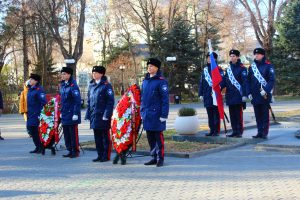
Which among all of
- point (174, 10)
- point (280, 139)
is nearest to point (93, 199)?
point (280, 139)

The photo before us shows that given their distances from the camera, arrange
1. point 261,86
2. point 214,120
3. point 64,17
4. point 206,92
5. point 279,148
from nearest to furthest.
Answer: point 279,148 < point 261,86 < point 206,92 < point 214,120 < point 64,17

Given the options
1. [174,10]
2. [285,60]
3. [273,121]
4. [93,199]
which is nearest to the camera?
[93,199]

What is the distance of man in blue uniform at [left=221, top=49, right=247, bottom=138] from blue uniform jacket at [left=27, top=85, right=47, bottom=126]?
15.5ft

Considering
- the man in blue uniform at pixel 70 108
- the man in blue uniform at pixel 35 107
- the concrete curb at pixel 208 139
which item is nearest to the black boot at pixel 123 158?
the man in blue uniform at pixel 70 108

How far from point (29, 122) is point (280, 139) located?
20.5 ft

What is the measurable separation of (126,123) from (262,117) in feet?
12.7

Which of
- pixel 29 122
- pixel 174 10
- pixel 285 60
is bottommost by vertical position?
pixel 29 122

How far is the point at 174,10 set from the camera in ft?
169

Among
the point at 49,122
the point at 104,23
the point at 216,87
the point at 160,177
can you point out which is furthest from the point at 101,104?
the point at 104,23

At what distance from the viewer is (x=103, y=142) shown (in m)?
10.4

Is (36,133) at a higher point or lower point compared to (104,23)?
lower

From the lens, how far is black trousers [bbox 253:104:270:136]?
1178cm

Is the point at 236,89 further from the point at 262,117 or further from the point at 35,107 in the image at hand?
the point at 35,107

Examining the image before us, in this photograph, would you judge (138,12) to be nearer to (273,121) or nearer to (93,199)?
(273,121)
